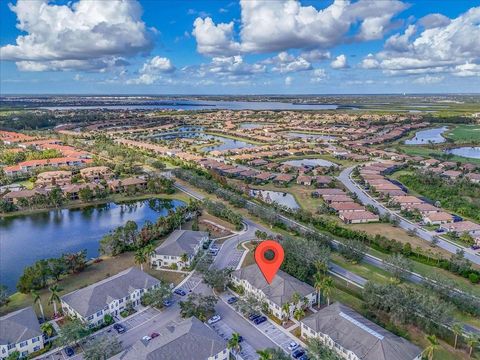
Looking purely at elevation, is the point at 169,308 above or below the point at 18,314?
below

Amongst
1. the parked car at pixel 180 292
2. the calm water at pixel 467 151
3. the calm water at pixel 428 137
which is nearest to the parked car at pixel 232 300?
the parked car at pixel 180 292

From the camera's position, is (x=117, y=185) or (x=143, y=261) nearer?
(x=143, y=261)

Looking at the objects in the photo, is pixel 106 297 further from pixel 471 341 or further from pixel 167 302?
pixel 471 341

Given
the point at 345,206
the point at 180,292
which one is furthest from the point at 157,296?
the point at 345,206

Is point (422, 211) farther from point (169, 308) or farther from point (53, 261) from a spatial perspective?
point (53, 261)

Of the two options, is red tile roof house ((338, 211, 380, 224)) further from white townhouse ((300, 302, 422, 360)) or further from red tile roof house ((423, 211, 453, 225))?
white townhouse ((300, 302, 422, 360))

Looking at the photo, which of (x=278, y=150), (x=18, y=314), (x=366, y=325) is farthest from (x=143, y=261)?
(x=278, y=150)

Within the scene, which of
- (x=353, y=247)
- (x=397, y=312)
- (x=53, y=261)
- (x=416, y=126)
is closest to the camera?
(x=397, y=312)
